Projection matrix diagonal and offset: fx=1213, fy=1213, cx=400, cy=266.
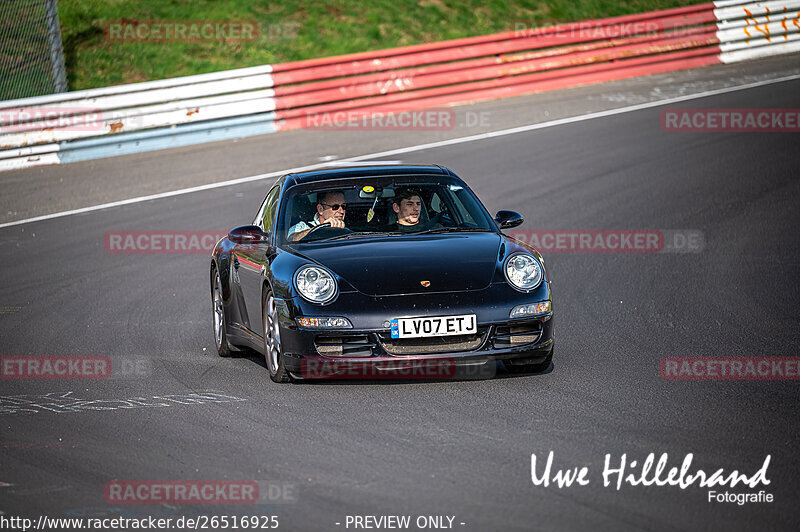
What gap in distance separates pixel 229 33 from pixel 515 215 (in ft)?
50.0

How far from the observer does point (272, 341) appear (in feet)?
25.3

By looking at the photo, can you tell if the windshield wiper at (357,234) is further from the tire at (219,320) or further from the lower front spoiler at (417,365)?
the tire at (219,320)

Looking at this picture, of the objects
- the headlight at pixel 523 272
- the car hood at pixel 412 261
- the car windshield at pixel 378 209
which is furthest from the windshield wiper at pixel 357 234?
the headlight at pixel 523 272

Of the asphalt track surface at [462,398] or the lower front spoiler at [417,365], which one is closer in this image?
the asphalt track surface at [462,398]

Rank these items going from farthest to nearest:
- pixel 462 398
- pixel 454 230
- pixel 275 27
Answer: pixel 275 27
pixel 454 230
pixel 462 398

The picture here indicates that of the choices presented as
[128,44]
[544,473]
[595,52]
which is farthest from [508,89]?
[544,473]

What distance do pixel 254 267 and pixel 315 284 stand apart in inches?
41.3

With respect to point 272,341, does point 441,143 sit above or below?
below

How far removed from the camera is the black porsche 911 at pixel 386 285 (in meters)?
7.14

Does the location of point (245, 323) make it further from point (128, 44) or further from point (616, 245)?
point (128, 44)

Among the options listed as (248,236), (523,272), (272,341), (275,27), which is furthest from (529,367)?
(275,27)

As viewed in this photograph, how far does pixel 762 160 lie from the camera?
1543cm

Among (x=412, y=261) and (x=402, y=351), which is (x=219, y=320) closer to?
(x=412, y=261)

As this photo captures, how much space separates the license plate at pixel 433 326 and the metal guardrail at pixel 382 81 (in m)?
11.7
